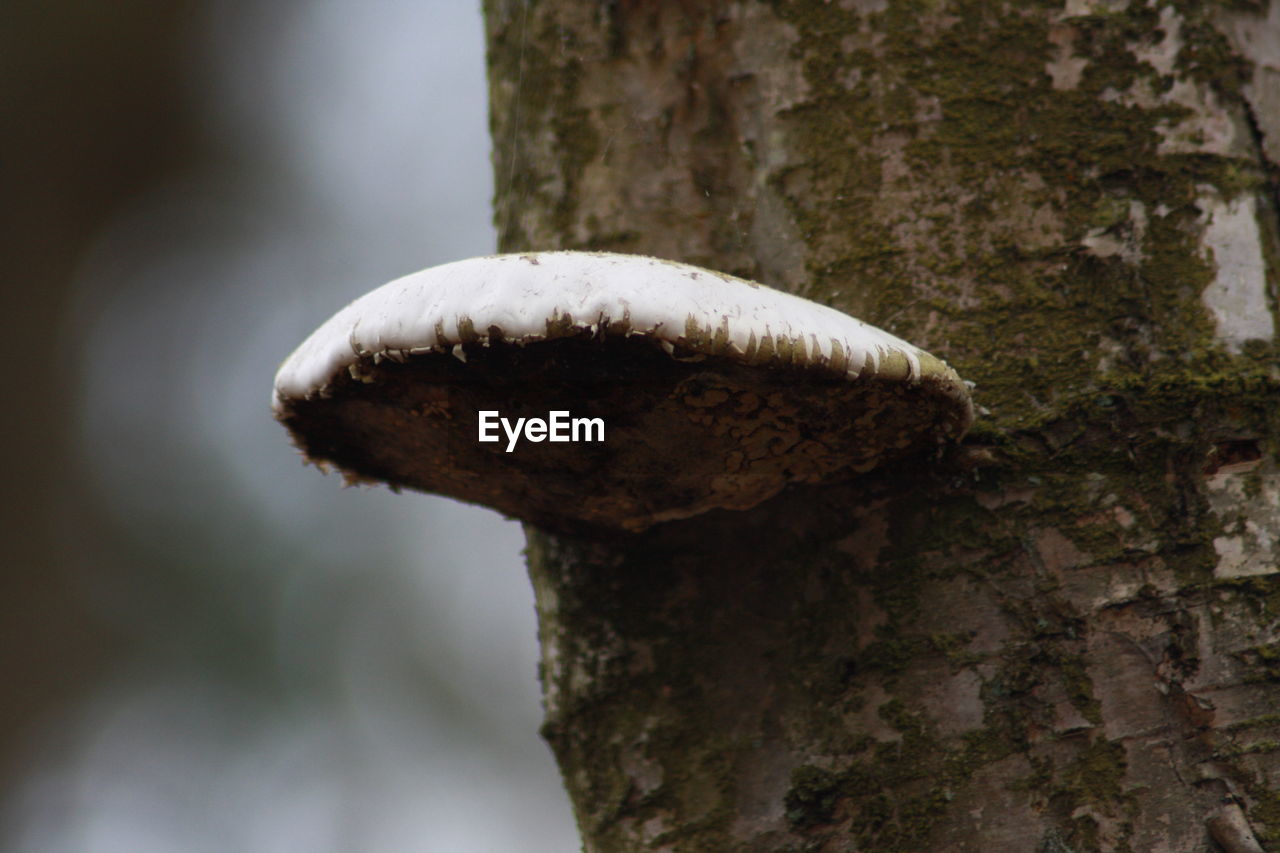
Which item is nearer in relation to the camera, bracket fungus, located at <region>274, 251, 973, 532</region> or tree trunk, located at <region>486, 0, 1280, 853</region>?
bracket fungus, located at <region>274, 251, 973, 532</region>

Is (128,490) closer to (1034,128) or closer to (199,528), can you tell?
(199,528)

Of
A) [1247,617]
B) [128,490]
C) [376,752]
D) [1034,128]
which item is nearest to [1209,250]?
[1034,128]

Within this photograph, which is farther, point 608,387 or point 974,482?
point 974,482

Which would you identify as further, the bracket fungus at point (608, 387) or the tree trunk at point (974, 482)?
the tree trunk at point (974, 482)

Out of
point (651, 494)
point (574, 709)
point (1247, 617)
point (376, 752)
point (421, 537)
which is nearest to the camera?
point (1247, 617)
